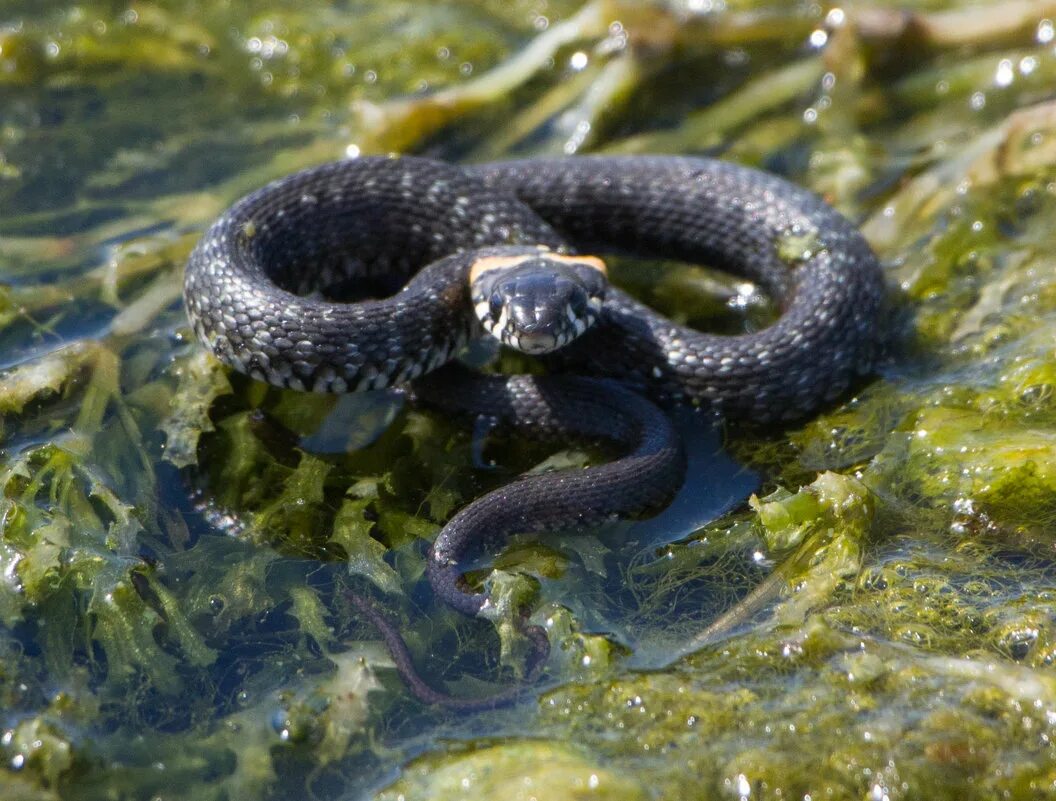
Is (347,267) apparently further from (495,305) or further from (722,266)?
(722,266)

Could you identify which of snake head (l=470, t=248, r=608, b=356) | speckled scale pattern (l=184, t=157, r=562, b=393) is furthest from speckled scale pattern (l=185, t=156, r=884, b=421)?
snake head (l=470, t=248, r=608, b=356)

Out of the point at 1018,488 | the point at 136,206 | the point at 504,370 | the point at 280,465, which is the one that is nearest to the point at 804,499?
the point at 1018,488

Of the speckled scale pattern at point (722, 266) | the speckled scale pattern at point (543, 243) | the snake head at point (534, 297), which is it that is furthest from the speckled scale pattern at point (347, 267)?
the speckled scale pattern at point (722, 266)

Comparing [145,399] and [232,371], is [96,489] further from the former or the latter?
[232,371]

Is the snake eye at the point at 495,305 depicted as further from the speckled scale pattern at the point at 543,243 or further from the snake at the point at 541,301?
the speckled scale pattern at the point at 543,243

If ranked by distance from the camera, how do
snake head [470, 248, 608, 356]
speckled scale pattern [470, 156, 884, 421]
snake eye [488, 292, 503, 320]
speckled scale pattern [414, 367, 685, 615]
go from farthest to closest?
speckled scale pattern [470, 156, 884, 421]
snake eye [488, 292, 503, 320]
snake head [470, 248, 608, 356]
speckled scale pattern [414, 367, 685, 615]

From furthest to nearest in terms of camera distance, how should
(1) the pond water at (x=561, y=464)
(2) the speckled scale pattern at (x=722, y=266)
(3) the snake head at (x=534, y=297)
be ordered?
1. (2) the speckled scale pattern at (x=722, y=266)
2. (3) the snake head at (x=534, y=297)
3. (1) the pond water at (x=561, y=464)

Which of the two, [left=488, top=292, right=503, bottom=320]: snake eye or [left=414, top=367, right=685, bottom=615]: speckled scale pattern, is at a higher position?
[left=488, top=292, right=503, bottom=320]: snake eye

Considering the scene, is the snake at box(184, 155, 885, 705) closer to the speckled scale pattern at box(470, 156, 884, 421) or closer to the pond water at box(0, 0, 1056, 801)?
the speckled scale pattern at box(470, 156, 884, 421)
